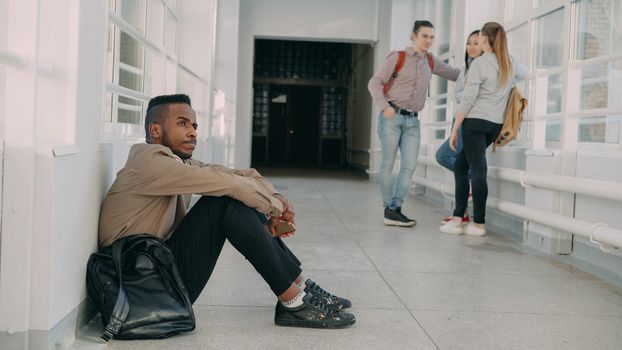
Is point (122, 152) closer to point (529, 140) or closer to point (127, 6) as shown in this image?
point (127, 6)

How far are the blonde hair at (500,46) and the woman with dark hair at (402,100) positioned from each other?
736mm

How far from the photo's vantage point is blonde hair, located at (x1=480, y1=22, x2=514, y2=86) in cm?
464

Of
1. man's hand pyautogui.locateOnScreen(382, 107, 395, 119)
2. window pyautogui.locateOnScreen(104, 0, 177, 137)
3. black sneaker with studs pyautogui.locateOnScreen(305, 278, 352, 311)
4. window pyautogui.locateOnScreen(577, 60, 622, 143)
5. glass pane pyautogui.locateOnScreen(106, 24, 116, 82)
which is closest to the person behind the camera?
black sneaker with studs pyautogui.locateOnScreen(305, 278, 352, 311)

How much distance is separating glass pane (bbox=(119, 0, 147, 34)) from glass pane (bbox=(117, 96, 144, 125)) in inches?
17.8

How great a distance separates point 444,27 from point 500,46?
3.49m

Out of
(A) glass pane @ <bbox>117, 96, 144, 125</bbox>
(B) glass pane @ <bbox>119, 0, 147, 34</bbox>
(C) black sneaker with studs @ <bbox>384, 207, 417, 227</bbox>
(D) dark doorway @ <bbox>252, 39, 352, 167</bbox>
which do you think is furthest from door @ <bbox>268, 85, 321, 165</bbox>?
(B) glass pane @ <bbox>119, 0, 147, 34</bbox>

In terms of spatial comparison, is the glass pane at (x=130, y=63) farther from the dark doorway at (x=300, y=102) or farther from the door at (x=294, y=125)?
the door at (x=294, y=125)

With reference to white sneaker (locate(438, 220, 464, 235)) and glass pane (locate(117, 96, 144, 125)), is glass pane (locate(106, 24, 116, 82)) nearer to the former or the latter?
glass pane (locate(117, 96, 144, 125))

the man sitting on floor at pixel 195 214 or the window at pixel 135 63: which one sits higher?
the window at pixel 135 63

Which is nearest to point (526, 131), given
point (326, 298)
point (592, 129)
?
point (592, 129)

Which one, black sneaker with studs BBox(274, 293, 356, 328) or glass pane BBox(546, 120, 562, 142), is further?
glass pane BBox(546, 120, 562, 142)

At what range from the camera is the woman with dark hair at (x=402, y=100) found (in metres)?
5.34

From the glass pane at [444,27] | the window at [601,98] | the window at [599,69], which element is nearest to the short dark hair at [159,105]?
the window at [599,69]

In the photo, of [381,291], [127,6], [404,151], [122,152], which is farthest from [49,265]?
[404,151]
